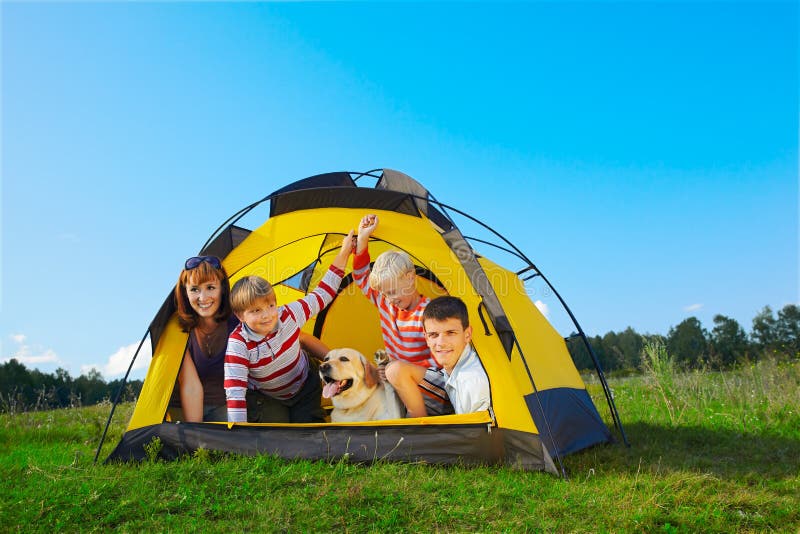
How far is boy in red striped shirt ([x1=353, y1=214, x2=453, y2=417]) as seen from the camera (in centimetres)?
432

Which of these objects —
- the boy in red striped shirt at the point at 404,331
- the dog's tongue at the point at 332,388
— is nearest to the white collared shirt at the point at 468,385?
the boy in red striped shirt at the point at 404,331

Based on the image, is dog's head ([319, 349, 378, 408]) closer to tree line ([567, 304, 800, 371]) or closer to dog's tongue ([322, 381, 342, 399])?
dog's tongue ([322, 381, 342, 399])

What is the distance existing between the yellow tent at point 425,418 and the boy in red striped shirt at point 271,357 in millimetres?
358

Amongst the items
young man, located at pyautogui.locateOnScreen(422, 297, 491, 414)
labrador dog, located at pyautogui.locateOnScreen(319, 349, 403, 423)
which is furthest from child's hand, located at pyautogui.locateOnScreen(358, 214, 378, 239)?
labrador dog, located at pyautogui.locateOnScreen(319, 349, 403, 423)

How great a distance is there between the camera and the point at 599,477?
398 centimetres

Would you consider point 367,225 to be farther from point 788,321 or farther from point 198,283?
point 788,321

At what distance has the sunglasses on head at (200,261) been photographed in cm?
460

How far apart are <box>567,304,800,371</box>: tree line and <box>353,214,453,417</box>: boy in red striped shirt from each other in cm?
198

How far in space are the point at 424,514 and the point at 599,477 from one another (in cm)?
144

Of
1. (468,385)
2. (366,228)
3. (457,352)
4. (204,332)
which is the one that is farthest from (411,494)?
(204,332)

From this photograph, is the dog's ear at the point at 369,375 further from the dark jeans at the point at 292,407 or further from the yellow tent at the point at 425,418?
the dark jeans at the point at 292,407

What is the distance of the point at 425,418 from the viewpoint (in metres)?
4.16

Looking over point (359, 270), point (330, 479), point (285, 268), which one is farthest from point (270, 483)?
point (285, 268)

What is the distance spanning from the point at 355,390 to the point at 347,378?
0.12m
